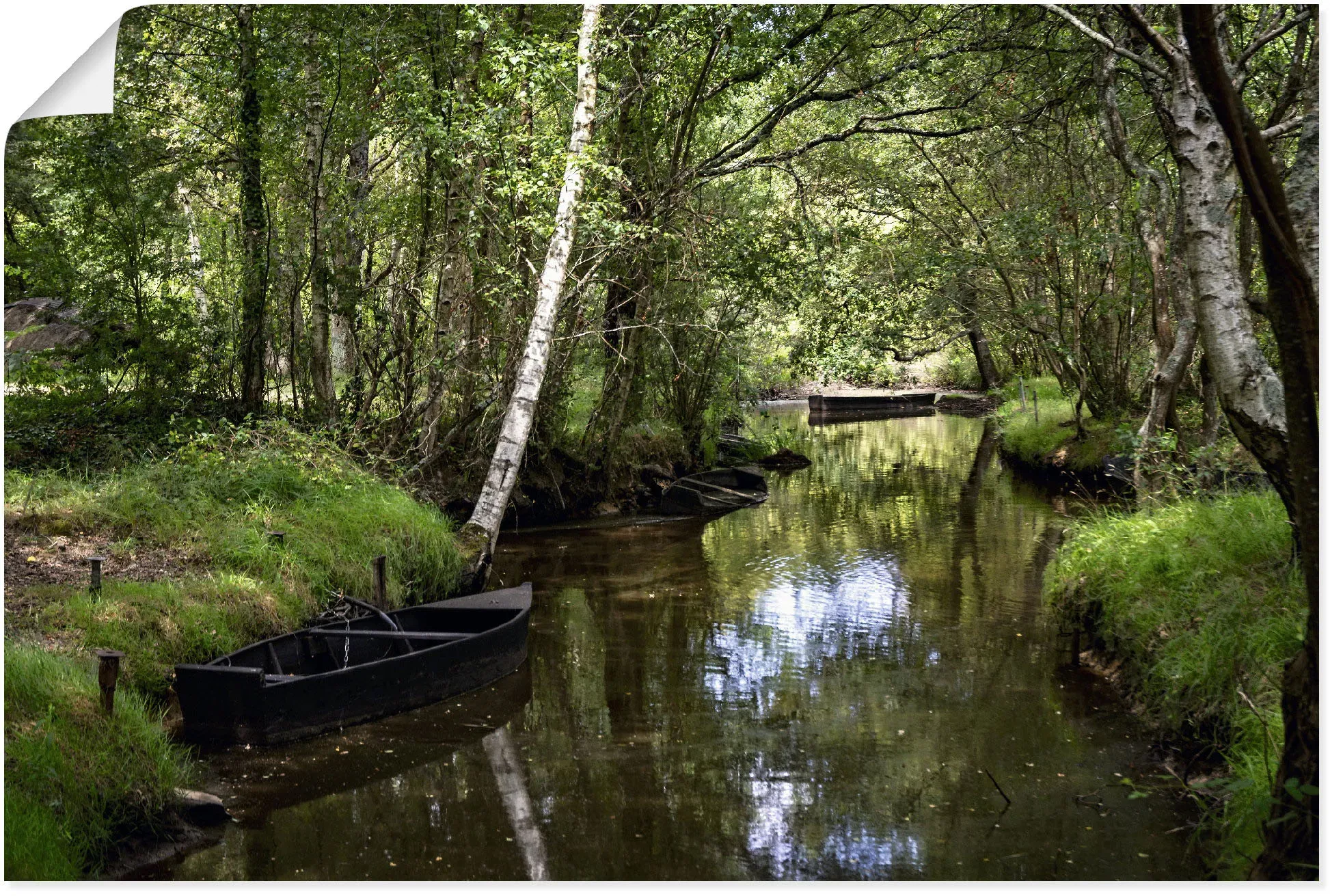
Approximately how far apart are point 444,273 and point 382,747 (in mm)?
7018

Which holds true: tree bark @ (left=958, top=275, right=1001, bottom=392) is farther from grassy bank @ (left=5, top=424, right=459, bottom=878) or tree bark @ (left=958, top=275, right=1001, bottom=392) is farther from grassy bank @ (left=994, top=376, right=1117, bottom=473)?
grassy bank @ (left=5, top=424, right=459, bottom=878)

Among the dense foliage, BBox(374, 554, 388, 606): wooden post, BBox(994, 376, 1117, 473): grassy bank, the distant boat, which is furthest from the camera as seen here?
the distant boat

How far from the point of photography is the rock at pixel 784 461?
1925cm

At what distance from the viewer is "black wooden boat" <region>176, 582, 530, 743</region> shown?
17.7ft

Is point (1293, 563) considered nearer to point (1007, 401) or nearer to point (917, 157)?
point (917, 157)

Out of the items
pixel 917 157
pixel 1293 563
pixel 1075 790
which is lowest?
pixel 1075 790

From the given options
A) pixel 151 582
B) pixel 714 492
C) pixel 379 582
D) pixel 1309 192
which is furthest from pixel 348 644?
pixel 714 492

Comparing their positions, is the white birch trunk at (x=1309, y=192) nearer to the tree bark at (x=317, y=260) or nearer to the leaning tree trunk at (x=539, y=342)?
the leaning tree trunk at (x=539, y=342)

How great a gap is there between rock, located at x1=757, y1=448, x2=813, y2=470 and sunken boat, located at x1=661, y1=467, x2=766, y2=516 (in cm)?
314

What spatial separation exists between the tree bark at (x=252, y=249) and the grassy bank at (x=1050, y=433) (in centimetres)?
1111

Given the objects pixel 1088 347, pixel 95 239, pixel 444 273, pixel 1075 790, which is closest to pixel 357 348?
pixel 444 273

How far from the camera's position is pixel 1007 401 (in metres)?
22.9

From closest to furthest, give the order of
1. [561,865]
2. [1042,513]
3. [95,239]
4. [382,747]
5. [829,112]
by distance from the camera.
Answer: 1. [561,865]
2. [382,747]
3. [95,239]
4. [1042,513]
5. [829,112]

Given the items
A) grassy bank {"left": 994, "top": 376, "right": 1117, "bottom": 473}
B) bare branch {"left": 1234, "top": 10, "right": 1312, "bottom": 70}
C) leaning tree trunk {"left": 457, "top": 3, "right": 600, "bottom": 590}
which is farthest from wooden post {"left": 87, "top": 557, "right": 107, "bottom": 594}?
grassy bank {"left": 994, "top": 376, "right": 1117, "bottom": 473}
